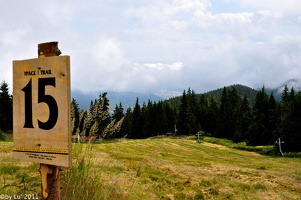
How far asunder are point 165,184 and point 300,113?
39317mm

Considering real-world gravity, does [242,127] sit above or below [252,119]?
below

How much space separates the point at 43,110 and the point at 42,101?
110 mm

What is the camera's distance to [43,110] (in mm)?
3371

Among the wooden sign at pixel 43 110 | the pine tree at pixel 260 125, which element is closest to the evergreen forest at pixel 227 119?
the pine tree at pixel 260 125

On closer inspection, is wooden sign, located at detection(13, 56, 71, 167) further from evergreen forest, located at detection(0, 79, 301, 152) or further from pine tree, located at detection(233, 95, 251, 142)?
pine tree, located at detection(233, 95, 251, 142)

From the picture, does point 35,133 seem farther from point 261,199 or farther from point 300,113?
point 300,113

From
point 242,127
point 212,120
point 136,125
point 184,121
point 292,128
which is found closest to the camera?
point 292,128

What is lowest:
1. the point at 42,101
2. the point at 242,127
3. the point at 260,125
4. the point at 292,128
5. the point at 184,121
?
the point at 242,127

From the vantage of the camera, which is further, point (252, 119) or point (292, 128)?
point (252, 119)

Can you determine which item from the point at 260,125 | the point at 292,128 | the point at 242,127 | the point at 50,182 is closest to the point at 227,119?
the point at 242,127

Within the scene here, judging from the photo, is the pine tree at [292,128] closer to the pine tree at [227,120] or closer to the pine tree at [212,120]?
the pine tree at [227,120]

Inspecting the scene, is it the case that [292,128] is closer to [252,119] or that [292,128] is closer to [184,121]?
[252,119]

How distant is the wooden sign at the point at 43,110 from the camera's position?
129 inches

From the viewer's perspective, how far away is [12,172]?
7.36 metres
